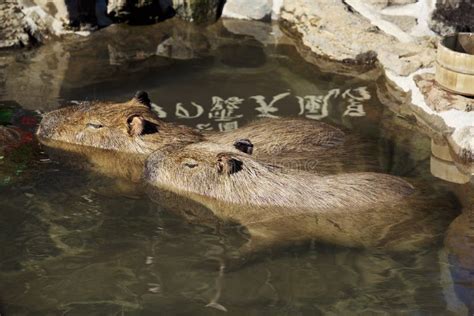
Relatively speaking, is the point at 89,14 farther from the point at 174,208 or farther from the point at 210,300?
the point at 210,300

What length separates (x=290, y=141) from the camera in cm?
724

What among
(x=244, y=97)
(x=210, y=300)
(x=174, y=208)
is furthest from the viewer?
(x=244, y=97)

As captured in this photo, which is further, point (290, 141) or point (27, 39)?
point (27, 39)

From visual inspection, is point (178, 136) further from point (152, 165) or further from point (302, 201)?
point (302, 201)

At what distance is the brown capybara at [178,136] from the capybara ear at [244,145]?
158 mm

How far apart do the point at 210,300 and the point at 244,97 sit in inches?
134

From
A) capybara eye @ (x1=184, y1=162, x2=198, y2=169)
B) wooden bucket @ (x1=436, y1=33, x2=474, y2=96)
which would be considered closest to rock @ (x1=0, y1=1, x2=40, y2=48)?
capybara eye @ (x1=184, y1=162, x2=198, y2=169)

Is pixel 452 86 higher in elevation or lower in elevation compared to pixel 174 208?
higher

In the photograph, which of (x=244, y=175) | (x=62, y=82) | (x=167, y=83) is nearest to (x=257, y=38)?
(x=167, y=83)

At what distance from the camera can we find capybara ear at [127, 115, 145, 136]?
7332 mm

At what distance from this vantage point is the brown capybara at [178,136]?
7129 millimetres

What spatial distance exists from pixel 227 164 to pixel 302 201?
0.62 meters

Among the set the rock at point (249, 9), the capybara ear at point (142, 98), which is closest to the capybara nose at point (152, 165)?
the capybara ear at point (142, 98)

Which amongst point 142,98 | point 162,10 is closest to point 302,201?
point 142,98
